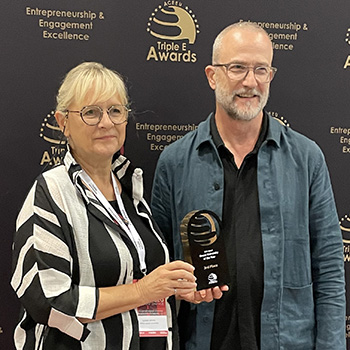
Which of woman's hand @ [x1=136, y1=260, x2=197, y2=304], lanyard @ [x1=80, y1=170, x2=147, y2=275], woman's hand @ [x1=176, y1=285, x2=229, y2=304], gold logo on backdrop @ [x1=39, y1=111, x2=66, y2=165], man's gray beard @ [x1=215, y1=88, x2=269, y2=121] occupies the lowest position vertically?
woman's hand @ [x1=176, y1=285, x2=229, y2=304]

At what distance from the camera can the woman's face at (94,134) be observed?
1702mm

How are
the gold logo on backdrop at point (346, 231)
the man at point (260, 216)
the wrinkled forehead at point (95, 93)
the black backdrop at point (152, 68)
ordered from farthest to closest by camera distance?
1. the gold logo on backdrop at point (346, 231)
2. the black backdrop at point (152, 68)
3. the man at point (260, 216)
4. the wrinkled forehead at point (95, 93)

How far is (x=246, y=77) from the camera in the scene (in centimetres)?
190

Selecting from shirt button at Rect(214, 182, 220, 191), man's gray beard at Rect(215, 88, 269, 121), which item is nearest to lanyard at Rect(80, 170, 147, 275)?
shirt button at Rect(214, 182, 220, 191)

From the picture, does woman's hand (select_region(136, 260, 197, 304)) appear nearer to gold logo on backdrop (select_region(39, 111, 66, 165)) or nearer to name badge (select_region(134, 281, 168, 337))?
name badge (select_region(134, 281, 168, 337))

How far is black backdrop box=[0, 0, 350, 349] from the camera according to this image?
88.9 inches

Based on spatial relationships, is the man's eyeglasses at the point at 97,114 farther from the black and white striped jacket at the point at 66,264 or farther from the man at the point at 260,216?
the man at the point at 260,216

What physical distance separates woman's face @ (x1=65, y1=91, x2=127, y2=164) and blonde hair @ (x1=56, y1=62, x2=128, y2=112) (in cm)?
2

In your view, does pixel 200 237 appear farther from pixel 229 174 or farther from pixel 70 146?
pixel 70 146

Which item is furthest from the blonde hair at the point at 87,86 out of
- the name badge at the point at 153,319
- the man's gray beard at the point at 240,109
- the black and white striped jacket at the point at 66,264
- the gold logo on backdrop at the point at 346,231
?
the gold logo on backdrop at the point at 346,231

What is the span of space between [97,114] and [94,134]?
7 cm

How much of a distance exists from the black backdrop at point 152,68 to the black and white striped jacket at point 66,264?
2.20 ft

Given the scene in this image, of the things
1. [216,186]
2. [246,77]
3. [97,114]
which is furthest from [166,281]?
[246,77]

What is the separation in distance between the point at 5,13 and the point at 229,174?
1.25 m
